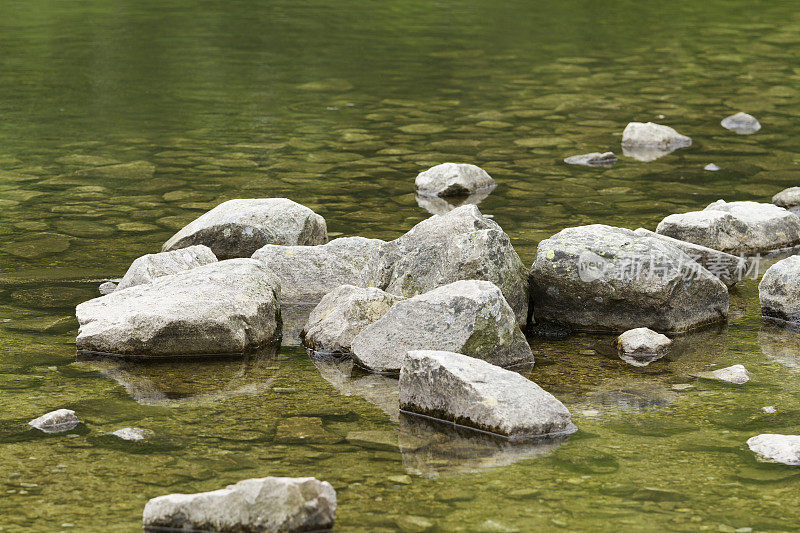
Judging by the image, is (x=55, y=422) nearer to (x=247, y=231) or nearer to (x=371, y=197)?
(x=247, y=231)

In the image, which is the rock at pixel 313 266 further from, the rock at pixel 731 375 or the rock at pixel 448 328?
the rock at pixel 731 375

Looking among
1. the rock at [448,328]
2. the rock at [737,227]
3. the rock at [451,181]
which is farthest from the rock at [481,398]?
the rock at [451,181]

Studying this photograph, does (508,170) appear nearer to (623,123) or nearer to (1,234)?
(623,123)

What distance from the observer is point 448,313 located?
4.96 metres

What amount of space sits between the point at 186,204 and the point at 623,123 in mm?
4993

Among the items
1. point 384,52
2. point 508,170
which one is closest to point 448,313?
point 508,170

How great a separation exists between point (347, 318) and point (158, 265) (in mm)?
1185

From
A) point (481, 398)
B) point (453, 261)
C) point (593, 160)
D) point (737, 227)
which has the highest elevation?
point (453, 261)

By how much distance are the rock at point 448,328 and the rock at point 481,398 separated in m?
0.39

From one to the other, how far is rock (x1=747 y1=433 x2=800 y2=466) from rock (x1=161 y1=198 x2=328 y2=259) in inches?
134

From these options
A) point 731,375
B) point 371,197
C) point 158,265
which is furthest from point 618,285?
point 371,197

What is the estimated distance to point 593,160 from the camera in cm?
959

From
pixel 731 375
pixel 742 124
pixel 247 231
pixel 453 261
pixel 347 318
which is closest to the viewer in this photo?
pixel 731 375

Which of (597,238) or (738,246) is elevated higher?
(597,238)
